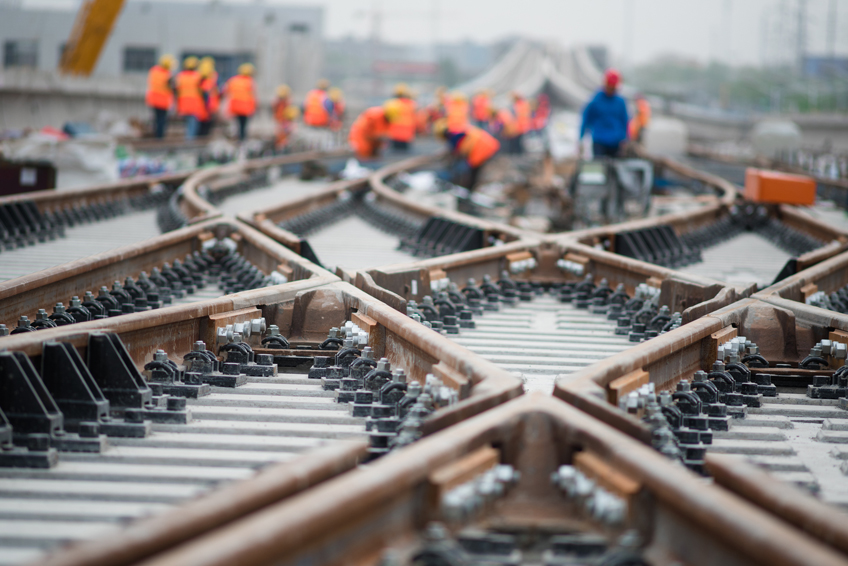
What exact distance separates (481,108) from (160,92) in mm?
9942

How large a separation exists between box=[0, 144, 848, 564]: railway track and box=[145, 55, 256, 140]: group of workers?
12013mm

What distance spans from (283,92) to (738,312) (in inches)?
833

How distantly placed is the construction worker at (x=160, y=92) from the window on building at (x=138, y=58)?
24727mm

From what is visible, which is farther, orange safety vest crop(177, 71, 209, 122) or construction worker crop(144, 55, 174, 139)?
orange safety vest crop(177, 71, 209, 122)

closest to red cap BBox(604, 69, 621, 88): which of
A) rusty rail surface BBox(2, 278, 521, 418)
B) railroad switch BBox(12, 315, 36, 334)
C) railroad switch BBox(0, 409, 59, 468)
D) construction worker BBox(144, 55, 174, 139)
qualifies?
rusty rail surface BBox(2, 278, 521, 418)

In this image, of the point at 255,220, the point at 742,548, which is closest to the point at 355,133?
the point at 255,220

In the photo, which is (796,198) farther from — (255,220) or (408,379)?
(408,379)

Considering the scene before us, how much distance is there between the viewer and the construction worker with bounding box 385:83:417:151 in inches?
633

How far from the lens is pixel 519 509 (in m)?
2.75

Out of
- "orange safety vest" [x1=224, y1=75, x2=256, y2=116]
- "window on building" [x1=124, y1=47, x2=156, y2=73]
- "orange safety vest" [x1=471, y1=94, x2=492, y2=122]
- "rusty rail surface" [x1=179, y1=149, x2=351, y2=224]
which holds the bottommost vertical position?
"rusty rail surface" [x1=179, y1=149, x2=351, y2=224]

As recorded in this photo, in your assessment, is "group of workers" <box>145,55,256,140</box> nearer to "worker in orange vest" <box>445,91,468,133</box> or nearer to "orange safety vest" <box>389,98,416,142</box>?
"orange safety vest" <box>389,98,416,142</box>

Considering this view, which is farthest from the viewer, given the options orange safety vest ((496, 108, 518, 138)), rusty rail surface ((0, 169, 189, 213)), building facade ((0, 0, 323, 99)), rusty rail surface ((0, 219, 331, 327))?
building facade ((0, 0, 323, 99))

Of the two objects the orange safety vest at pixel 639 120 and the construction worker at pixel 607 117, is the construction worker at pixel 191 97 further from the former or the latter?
the orange safety vest at pixel 639 120

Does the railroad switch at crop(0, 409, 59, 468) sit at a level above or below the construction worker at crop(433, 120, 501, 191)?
below
